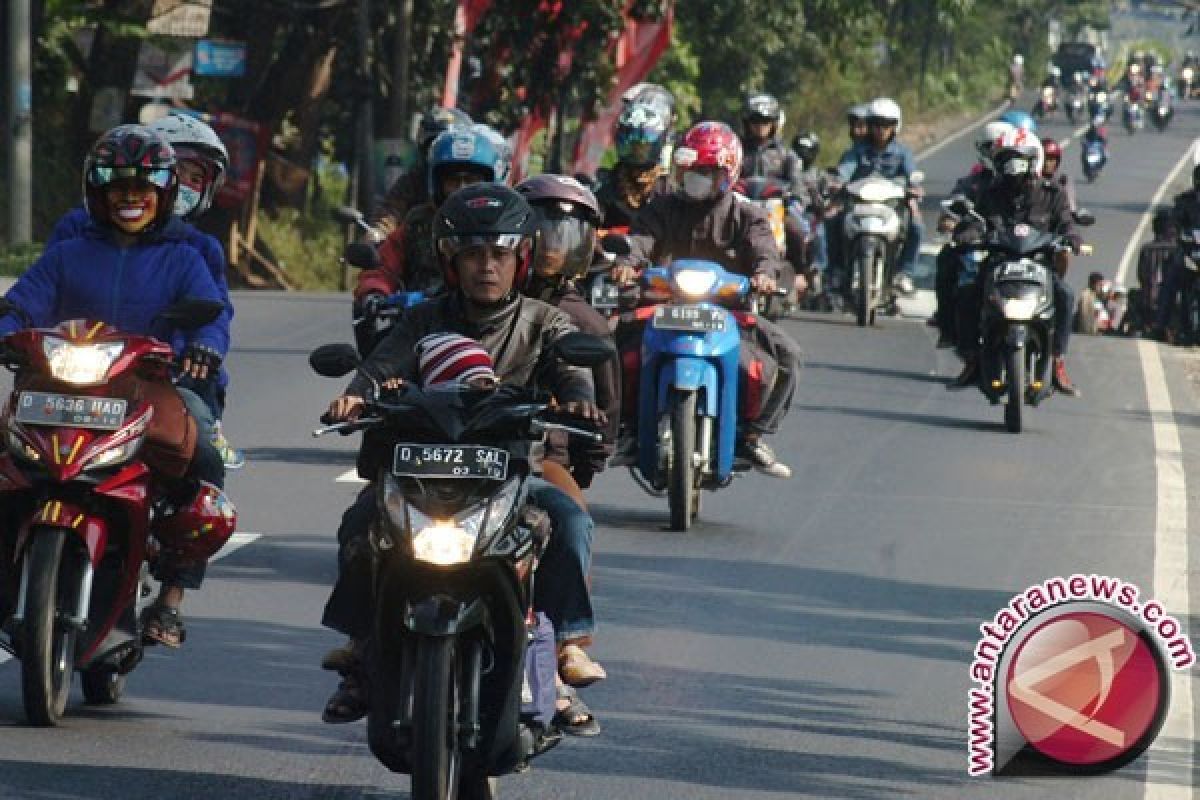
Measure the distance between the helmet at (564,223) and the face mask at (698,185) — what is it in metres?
2.82

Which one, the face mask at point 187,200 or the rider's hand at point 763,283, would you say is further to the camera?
the rider's hand at point 763,283

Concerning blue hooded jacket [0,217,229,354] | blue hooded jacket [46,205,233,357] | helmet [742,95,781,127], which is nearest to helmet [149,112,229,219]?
blue hooded jacket [46,205,233,357]

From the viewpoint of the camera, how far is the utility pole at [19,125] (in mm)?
32000

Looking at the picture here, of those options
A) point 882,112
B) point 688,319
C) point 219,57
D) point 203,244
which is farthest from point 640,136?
point 219,57

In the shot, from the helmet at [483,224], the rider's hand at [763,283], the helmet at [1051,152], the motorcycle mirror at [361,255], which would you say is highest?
the helmet at [483,224]

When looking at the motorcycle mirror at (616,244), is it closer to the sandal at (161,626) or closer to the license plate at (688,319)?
the license plate at (688,319)

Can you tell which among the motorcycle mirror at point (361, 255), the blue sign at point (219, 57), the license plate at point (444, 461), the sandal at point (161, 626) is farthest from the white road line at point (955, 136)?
the license plate at point (444, 461)

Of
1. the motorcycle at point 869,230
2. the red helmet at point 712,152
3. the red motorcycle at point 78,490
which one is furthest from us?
the motorcycle at point 869,230

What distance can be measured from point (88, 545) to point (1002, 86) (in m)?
95.4

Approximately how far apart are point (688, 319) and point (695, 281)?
312 mm

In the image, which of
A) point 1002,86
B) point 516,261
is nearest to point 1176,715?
point 516,261

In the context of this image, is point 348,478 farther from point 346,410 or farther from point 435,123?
point 346,410

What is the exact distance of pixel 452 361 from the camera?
24.8 feet

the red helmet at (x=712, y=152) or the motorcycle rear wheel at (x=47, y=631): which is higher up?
the red helmet at (x=712, y=152)
